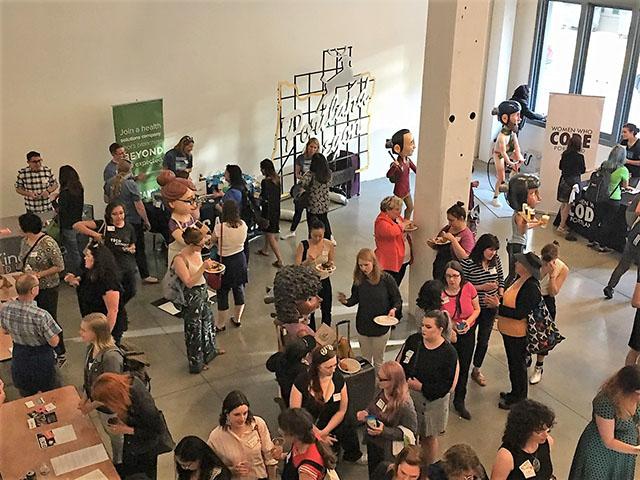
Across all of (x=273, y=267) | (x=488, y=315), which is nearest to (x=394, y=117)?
(x=273, y=267)

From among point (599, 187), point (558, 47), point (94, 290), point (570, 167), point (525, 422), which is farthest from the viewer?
point (558, 47)

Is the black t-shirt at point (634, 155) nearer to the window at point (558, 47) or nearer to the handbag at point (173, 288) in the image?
the window at point (558, 47)

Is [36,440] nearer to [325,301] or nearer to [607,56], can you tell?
[325,301]

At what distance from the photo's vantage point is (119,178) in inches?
304

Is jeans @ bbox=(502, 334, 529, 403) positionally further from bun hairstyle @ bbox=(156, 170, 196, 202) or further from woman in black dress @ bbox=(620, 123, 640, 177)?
woman in black dress @ bbox=(620, 123, 640, 177)

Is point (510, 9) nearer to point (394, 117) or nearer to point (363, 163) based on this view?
point (394, 117)

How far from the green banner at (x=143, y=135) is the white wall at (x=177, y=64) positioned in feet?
0.61

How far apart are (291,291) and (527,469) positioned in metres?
2.09

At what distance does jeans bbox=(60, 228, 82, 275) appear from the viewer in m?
7.51

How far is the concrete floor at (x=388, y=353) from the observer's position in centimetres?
588

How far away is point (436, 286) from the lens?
5.20 metres

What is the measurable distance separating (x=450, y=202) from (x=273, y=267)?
2.54 meters

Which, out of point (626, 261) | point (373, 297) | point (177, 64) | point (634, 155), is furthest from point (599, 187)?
point (177, 64)

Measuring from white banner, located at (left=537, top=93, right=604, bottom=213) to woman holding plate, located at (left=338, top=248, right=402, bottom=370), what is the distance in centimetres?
551
